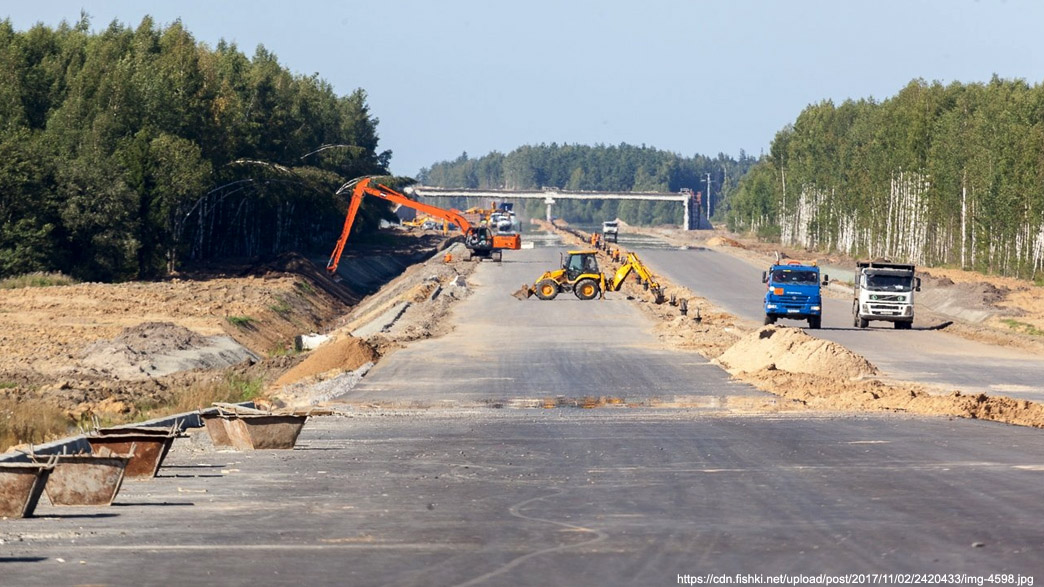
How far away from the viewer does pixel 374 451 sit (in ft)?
60.7

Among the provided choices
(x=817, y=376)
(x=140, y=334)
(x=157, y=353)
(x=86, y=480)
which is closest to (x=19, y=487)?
(x=86, y=480)

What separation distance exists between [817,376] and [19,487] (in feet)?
72.6

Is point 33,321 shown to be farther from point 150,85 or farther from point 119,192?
point 150,85

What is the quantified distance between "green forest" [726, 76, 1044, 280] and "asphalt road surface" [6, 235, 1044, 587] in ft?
174

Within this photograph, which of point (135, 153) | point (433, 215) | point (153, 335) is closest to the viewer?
point (153, 335)

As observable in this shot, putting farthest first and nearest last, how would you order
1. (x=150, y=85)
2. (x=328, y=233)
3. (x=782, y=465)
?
(x=328, y=233), (x=150, y=85), (x=782, y=465)

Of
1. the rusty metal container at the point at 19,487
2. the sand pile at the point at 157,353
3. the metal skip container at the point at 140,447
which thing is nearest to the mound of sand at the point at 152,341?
the sand pile at the point at 157,353

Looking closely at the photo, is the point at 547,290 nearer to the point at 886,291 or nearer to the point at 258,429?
the point at 886,291

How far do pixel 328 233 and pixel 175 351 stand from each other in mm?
79407

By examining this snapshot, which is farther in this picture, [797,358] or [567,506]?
[797,358]

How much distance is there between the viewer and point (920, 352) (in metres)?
40.8

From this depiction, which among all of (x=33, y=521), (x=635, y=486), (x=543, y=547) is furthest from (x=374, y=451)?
(x=543, y=547)

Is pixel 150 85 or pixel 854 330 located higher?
pixel 150 85

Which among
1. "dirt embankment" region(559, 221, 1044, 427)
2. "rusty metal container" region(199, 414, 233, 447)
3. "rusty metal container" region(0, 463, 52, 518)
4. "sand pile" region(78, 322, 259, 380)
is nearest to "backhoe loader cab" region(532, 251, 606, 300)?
"dirt embankment" region(559, 221, 1044, 427)
